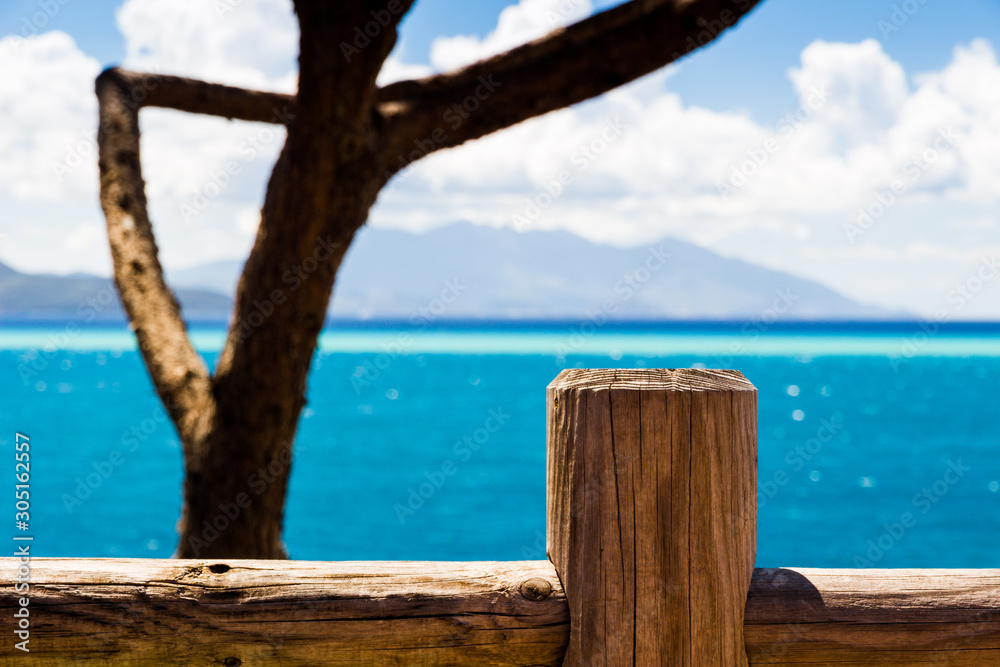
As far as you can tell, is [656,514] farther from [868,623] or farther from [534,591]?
[868,623]

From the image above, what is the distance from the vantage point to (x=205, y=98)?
3496 mm

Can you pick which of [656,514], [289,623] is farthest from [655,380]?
[289,623]

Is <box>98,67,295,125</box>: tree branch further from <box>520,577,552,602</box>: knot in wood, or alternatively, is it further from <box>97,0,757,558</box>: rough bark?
<box>520,577,552,602</box>: knot in wood

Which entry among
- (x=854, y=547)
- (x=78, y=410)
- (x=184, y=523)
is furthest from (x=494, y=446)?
(x=184, y=523)

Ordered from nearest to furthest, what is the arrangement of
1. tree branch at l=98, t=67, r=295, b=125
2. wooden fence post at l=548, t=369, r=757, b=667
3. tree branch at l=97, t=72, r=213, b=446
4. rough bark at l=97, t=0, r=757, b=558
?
wooden fence post at l=548, t=369, r=757, b=667, rough bark at l=97, t=0, r=757, b=558, tree branch at l=97, t=72, r=213, b=446, tree branch at l=98, t=67, r=295, b=125

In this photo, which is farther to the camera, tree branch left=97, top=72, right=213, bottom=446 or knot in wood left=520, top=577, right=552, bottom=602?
tree branch left=97, top=72, right=213, bottom=446


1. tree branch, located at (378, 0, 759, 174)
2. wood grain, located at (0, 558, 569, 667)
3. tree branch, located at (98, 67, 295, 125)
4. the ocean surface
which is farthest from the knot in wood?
tree branch, located at (98, 67, 295, 125)

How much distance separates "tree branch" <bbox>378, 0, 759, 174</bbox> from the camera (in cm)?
278

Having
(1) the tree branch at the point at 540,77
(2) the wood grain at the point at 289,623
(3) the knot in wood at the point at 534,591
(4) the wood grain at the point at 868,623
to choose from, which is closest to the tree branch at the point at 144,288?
(1) the tree branch at the point at 540,77

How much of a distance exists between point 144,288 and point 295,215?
707mm

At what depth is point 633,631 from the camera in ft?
4.17

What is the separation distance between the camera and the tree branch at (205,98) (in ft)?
11.0

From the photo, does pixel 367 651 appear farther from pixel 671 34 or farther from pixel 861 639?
pixel 671 34

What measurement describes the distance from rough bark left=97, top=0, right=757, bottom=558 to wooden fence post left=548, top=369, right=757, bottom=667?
5.62ft
